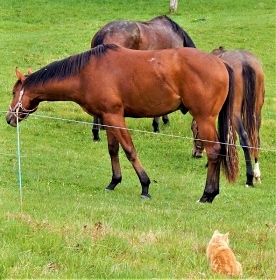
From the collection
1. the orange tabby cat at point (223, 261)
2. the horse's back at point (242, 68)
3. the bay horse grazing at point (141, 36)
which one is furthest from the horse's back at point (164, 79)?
the orange tabby cat at point (223, 261)

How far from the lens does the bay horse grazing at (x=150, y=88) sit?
32.0ft

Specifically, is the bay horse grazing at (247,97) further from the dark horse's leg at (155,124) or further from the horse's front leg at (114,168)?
the dark horse's leg at (155,124)

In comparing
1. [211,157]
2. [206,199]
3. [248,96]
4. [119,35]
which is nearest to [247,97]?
[248,96]

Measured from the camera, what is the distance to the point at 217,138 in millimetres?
9836

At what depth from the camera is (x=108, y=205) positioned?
342 inches

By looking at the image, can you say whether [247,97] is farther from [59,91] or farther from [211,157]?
[59,91]

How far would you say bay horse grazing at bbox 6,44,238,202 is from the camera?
32.0 feet

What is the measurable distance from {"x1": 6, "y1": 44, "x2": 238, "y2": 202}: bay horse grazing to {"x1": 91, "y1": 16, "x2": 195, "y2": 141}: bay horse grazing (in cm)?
396

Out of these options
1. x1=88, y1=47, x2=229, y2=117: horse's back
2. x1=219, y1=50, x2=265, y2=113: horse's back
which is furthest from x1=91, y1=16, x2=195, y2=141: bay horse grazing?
x1=88, y1=47, x2=229, y2=117: horse's back

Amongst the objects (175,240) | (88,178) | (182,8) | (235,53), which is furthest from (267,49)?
(175,240)

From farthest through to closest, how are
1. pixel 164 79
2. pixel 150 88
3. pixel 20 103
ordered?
pixel 20 103, pixel 150 88, pixel 164 79

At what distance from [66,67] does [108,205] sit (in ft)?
8.81

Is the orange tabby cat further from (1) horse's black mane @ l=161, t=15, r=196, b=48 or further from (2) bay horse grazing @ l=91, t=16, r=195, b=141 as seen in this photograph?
(1) horse's black mane @ l=161, t=15, r=196, b=48

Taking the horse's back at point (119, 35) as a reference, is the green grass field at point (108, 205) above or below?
below
